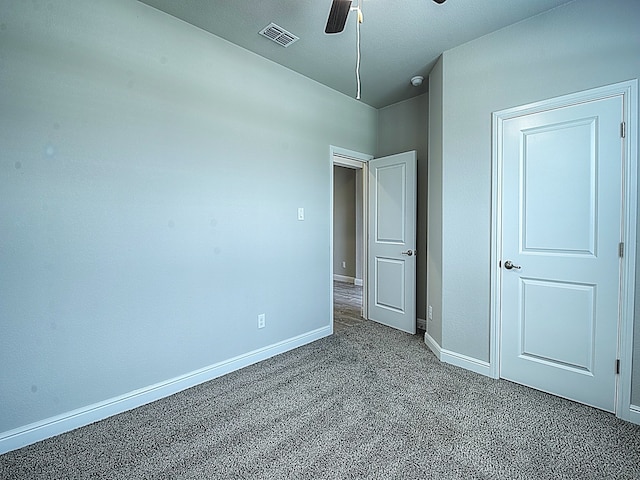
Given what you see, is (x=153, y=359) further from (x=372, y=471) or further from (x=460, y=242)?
(x=460, y=242)

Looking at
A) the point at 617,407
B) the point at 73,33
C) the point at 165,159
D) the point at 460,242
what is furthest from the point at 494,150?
the point at 73,33

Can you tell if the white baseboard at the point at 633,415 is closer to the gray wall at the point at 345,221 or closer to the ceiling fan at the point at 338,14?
the ceiling fan at the point at 338,14

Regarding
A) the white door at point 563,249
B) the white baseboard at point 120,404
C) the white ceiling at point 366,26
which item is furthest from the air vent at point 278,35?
the white baseboard at point 120,404

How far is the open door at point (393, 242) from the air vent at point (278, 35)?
1.71m

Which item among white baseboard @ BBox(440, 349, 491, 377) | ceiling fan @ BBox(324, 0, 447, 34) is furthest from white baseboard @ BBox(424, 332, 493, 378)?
ceiling fan @ BBox(324, 0, 447, 34)

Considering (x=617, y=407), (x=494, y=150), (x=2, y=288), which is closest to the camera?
(x=2, y=288)

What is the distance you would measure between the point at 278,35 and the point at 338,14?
107 cm

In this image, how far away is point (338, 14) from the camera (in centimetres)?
155

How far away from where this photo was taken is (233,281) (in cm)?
260

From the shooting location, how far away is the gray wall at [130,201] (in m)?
1.71

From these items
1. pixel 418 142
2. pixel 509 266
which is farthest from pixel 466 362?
pixel 418 142

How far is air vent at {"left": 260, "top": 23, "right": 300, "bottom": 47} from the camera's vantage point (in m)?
2.34

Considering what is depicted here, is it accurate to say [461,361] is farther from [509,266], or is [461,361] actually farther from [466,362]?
[509,266]

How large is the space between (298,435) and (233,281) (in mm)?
1295
